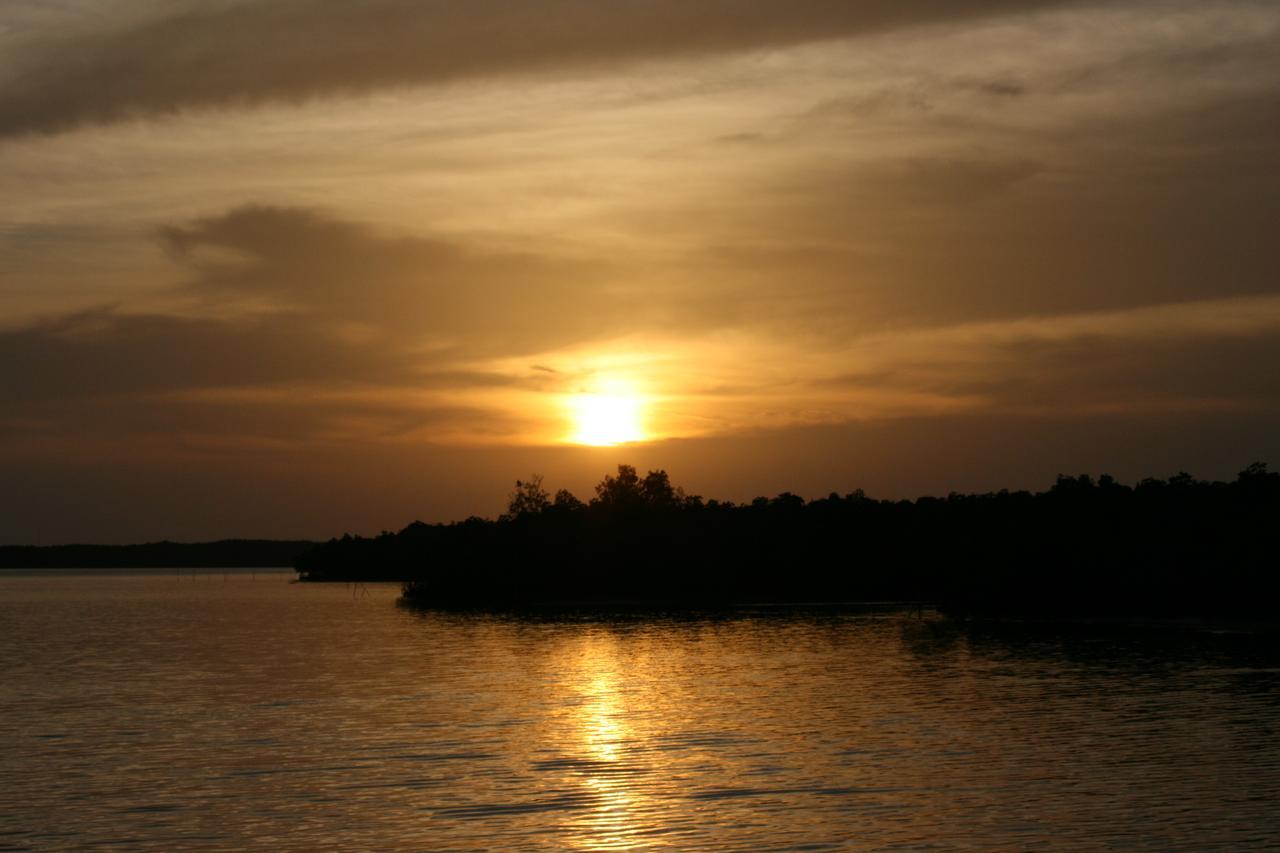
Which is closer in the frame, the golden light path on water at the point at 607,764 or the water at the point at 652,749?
the golden light path on water at the point at 607,764

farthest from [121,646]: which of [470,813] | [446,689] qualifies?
[470,813]

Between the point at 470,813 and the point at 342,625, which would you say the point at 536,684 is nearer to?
the point at 470,813

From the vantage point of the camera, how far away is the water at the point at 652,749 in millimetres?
42156

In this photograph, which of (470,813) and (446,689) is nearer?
(470,813)

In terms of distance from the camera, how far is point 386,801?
154 ft

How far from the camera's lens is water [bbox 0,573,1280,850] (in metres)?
42.2

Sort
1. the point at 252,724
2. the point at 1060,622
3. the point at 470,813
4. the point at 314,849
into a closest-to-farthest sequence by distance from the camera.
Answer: the point at 314,849
the point at 470,813
the point at 252,724
the point at 1060,622

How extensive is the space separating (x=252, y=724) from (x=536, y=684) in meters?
25.9

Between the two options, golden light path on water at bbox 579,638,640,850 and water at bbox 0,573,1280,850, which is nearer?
golden light path on water at bbox 579,638,640,850

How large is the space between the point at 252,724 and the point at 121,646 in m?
73.8

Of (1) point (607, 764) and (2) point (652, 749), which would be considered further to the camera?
(2) point (652, 749)

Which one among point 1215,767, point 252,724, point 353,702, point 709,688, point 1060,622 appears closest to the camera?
point 1215,767

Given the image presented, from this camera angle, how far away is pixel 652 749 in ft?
194

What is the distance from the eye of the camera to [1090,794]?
47.4 metres
